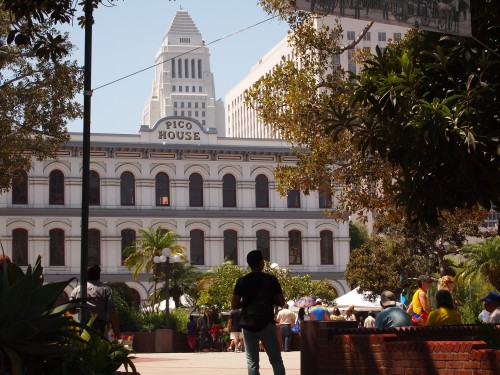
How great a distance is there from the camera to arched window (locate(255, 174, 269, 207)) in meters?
66.5

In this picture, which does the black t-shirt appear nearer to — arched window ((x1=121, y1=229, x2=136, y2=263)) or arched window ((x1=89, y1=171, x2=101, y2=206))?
arched window ((x1=121, y1=229, x2=136, y2=263))

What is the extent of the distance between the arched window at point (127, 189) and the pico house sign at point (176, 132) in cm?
255

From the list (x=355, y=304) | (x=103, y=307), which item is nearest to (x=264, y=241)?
(x=355, y=304)

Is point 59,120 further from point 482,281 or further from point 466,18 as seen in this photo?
point 466,18

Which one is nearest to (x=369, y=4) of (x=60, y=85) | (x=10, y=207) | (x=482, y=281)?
(x=60, y=85)

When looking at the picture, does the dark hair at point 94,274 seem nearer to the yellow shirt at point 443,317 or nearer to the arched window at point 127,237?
the yellow shirt at point 443,317

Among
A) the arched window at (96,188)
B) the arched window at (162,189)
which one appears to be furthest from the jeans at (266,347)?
the arched window at (162,189)

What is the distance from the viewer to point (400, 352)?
10234mm

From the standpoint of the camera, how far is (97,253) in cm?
6250

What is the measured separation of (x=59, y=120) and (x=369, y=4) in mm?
23165

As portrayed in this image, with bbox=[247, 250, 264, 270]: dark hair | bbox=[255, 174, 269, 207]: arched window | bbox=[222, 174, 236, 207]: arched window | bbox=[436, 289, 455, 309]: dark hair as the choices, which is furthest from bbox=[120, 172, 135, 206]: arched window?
bbox=[247, 250, 264, 270]: dark hair

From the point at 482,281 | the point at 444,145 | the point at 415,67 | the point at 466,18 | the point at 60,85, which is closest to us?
the point at 466,18

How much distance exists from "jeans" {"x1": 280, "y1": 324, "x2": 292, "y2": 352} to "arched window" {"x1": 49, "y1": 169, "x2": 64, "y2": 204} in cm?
3481

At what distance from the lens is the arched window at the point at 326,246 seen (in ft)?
219
